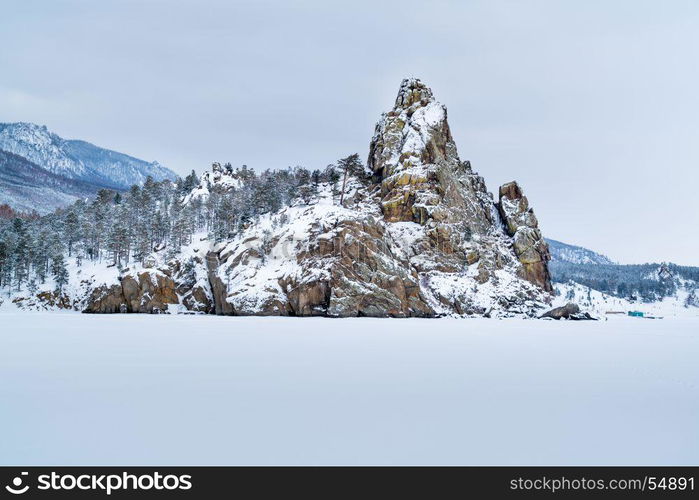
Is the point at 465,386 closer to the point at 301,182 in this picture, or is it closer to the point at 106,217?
the point at 301,182

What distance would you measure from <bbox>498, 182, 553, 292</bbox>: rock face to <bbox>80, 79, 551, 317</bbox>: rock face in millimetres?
258

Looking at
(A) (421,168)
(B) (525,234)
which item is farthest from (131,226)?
(B) (525,234)

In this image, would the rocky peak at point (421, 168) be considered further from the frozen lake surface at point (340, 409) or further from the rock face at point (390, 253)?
the frozen lake surface at point (340, 409)

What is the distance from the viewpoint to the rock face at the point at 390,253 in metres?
62.8

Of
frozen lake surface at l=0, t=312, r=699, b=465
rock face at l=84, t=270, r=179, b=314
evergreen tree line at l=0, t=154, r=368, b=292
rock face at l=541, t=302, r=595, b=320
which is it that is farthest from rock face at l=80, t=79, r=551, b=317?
frozen lake surface at l=0, t=312, r=699, b=465

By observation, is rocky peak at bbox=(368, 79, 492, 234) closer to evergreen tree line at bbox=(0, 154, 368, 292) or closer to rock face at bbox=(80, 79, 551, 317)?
rock face at bbox=(80, 79, 551, 317)

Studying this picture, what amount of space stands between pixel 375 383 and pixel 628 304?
232982mm

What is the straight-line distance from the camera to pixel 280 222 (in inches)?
2940

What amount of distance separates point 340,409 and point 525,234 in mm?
85531

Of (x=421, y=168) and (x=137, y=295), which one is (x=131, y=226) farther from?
(x=421, y=168)

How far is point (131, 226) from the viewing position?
88688 millimetres

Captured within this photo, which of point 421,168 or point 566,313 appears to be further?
point 421,168

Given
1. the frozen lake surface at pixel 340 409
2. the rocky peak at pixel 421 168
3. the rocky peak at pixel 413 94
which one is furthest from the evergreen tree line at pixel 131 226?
the frozen lake surface at pixel 340 409
